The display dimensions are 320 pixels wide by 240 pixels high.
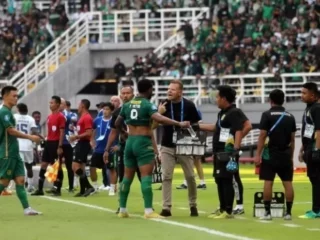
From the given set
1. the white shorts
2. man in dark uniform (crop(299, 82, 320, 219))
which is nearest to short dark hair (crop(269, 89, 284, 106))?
man in dark uniform (crop(299, 82, 320, 219))

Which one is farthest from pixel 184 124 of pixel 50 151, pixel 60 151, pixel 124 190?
pixel 50 151

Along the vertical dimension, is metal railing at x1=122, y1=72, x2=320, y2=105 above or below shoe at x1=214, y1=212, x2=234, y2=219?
above

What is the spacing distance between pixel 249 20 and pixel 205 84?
3.28m

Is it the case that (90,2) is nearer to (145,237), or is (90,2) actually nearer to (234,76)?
(234,76)

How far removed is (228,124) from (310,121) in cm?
125

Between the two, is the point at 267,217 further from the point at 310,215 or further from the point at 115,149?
the point at 115,149

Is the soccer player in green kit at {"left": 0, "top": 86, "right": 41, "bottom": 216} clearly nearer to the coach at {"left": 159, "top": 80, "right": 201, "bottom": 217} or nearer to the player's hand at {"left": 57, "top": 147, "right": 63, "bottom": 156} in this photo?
the coach at {"left": 159, "top": 80, "right": 201, "bottom": 217}

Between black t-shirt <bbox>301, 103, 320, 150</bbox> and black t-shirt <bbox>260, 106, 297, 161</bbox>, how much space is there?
0.36 meters

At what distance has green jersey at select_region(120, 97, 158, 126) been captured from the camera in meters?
20.8

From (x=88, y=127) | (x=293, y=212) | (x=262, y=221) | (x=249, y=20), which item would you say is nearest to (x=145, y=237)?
(x=262, y=221)

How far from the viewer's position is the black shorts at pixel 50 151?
2923 cm

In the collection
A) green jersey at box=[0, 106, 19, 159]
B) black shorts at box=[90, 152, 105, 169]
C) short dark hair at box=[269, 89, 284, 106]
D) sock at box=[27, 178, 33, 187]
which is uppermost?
short dark hair at box=[269, 89, 284, 106]

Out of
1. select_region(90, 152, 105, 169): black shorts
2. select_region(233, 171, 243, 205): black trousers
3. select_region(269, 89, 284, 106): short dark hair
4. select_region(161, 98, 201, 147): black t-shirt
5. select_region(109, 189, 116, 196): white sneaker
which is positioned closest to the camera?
select_region(269, 89, 284, 106): short dark hair

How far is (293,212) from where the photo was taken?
2239cm
